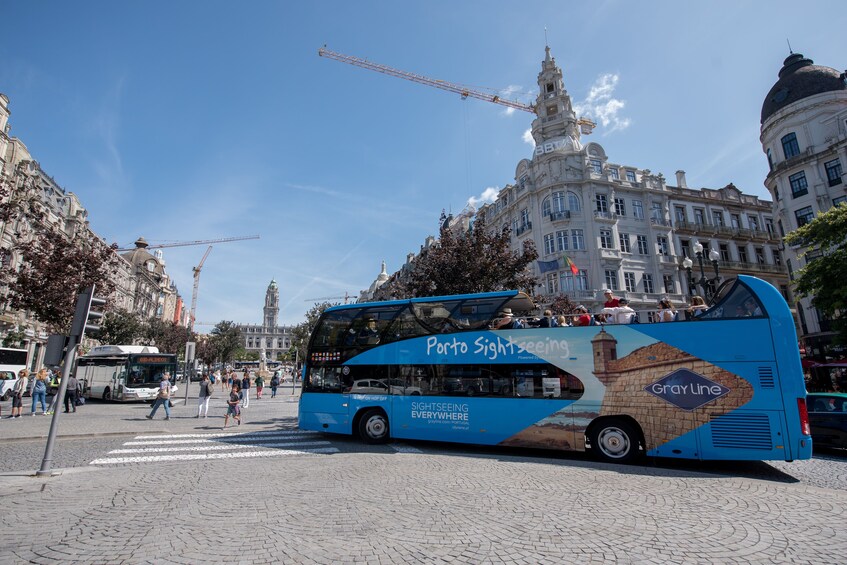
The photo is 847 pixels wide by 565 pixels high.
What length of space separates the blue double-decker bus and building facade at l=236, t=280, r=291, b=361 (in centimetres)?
18355

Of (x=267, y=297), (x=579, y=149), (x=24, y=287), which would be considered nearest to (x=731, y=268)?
(x=579, y=149)

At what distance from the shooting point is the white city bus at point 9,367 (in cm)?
2575

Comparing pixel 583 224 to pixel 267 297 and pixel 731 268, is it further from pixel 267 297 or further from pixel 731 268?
pixel 267 297

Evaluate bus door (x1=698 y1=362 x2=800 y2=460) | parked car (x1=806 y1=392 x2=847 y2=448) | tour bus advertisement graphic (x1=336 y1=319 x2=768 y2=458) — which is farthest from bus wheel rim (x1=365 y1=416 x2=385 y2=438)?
parked car (x1=806 y1=392 x2=847 y2=448)

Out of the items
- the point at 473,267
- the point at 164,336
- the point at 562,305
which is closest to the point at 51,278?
the point at 473,267

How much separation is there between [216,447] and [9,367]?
85.8 ft

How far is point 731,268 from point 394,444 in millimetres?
40628

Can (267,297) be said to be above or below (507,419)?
above

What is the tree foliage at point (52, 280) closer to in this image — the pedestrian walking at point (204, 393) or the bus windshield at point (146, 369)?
the bus windshield at point (146, 369)

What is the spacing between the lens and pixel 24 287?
2370 centimetres

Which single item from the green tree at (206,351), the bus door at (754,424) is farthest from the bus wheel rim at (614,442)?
the green tree at (206,351)

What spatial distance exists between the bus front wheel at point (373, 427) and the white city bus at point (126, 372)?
18.1 metres

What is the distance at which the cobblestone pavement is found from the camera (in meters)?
4.35

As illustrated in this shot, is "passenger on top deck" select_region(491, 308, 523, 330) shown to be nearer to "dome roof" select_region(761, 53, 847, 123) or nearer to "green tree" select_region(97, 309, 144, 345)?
"dome roof" select_region(761, 53, 847, 123)
